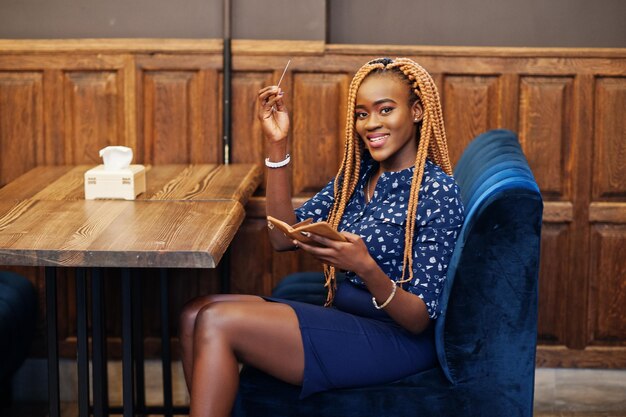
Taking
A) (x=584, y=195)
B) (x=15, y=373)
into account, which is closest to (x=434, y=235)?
(x=584, y=195)

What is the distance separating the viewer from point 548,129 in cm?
361

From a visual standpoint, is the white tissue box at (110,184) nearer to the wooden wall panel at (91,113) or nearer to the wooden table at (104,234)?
the wooden table at (104,234)

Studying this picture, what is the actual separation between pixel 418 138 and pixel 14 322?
5.47 feet

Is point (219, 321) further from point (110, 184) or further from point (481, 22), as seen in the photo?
point (481, 22)

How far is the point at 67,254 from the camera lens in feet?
7.09

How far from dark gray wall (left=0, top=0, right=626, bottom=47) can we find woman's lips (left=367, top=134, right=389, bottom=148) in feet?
3.78

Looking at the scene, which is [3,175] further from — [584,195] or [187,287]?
[584,195]

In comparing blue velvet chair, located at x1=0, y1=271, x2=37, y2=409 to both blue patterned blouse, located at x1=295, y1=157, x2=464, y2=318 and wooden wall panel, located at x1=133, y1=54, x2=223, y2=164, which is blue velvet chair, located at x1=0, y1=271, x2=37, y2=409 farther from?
blue patterned blouse, located at x1=295, y1=157, x2=464, y2=318

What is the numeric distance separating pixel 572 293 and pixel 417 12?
4.12ft

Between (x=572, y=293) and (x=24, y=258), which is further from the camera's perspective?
(x=572, y=293)

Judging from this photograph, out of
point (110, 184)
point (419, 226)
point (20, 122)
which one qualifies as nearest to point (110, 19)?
point (20, 122)

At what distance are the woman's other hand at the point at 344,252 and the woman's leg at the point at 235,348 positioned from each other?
0.21 meters

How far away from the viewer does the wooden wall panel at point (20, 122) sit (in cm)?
364

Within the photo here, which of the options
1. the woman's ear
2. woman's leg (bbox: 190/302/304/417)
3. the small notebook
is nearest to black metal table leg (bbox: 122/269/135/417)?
woman's leg (bbox: 190/302/304/417)
